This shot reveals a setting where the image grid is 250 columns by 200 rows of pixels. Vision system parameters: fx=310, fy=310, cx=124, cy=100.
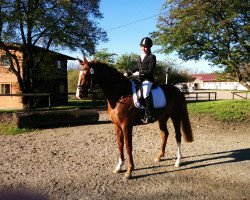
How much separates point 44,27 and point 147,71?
64.2ft

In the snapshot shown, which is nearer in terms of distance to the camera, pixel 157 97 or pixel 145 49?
pixel 145 49

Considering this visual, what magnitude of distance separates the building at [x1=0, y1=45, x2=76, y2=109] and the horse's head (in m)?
14.2

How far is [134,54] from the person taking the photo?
4800 cm

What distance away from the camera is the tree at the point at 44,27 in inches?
914

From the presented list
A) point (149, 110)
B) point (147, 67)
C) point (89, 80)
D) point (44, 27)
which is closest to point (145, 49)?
point (147, 67)

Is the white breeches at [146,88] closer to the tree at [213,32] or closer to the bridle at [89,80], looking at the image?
the bridle at [89,80]

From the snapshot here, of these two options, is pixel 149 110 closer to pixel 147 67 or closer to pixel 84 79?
pixel 147 67

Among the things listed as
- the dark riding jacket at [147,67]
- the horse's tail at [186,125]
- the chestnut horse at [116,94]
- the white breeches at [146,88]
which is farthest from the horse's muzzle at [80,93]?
the horse's tail at [186,125]

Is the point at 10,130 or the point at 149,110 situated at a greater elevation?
the point at 149,110

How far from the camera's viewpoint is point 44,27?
2450 cm

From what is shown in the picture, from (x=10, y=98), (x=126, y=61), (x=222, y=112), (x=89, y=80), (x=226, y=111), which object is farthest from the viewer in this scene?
(x=126, y=61)

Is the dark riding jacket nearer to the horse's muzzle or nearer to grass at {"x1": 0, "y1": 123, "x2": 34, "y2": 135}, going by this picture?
the horse's muzzle

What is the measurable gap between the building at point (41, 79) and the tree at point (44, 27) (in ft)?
1.85

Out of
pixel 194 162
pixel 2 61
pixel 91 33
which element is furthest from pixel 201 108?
pixel 2 61
